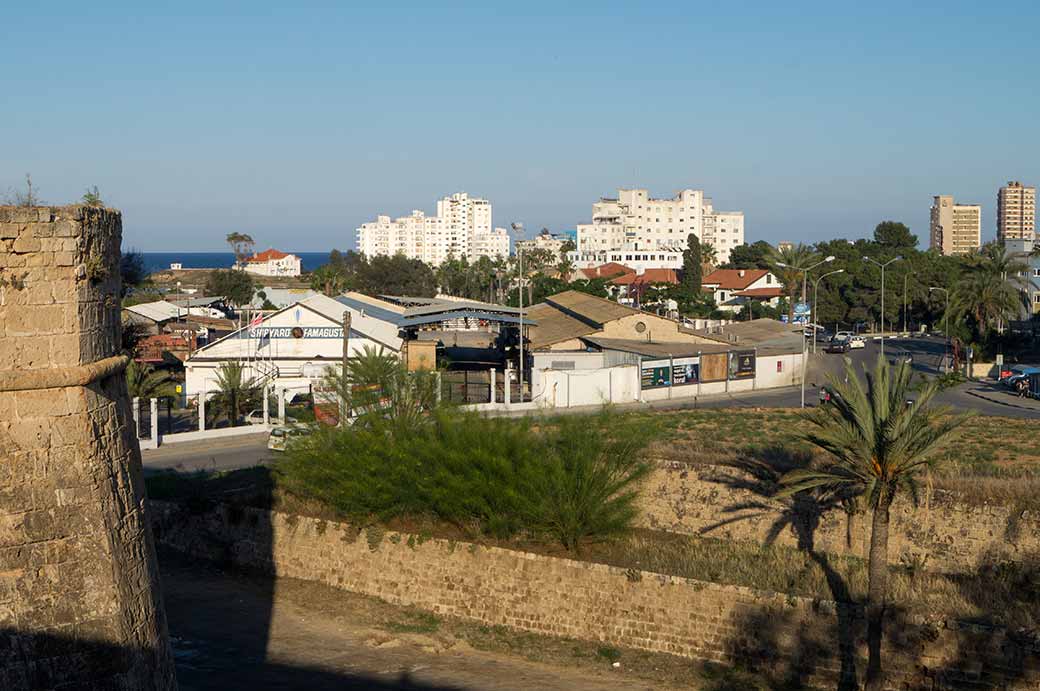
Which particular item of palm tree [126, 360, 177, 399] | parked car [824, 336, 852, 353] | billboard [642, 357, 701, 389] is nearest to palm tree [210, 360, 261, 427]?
palm tree [126, 360, 177, 399]

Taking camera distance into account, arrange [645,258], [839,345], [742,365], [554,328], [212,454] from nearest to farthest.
A: [212,454], [742,365], [554,328], [839,345], [645,258]

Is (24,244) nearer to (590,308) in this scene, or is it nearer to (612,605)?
(612,605)

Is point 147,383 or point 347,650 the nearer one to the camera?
point 347,650

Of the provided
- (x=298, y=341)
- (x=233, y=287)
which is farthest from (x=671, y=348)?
(x=233, y=287)

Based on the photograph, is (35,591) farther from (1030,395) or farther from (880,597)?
(1030,395)

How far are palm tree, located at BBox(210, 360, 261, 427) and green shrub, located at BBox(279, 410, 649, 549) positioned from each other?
17.6 metres

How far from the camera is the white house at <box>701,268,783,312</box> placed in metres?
105

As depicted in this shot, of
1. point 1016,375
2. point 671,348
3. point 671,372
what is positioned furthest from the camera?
point 671,348

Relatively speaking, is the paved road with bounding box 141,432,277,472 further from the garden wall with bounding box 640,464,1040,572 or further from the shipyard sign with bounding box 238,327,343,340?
the garden wall with bounding box 640,464,1040,572

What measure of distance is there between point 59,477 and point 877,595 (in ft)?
40.1

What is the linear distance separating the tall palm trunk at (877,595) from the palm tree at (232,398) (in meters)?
27.6

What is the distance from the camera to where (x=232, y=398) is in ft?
130

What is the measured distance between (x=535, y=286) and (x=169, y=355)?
5092 centimetres

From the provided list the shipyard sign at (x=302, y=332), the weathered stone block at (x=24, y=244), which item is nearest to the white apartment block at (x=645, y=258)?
the shipyard sign at (x=302, y=332)
